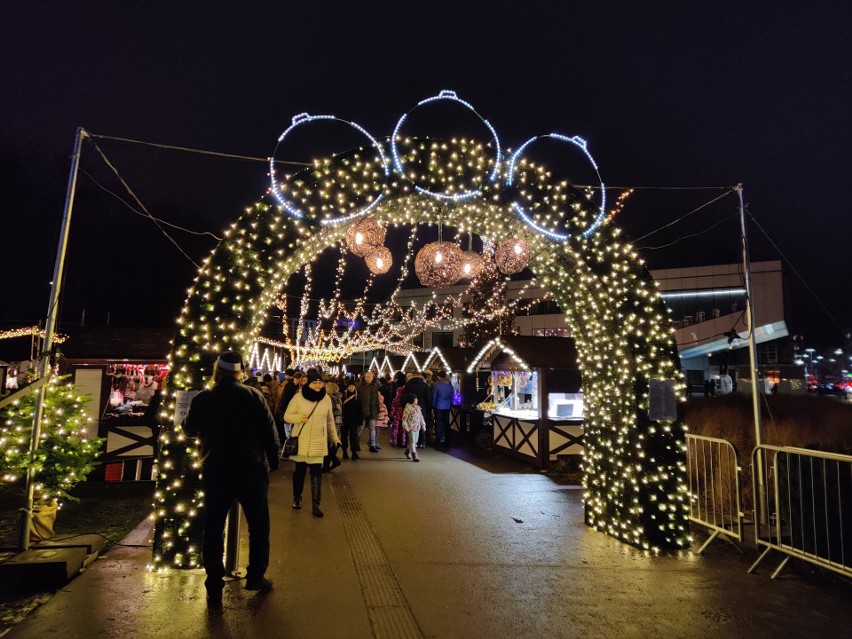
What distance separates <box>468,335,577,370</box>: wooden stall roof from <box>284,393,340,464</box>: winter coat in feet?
17.7

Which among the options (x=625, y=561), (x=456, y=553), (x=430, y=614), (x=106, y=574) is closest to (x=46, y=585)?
(x=106, y=574)

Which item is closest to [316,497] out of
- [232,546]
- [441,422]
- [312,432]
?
[312,432]

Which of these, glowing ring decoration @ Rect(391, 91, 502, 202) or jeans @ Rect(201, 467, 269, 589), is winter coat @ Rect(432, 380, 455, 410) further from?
jeans @ Rect(201, 467, 269, 589)

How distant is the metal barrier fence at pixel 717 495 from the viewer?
5.77 metres

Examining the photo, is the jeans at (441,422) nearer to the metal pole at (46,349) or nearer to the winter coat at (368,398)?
the winter coat at (368,398)

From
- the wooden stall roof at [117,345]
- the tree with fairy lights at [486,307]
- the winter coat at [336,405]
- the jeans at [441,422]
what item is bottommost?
the jeans at [441,422]

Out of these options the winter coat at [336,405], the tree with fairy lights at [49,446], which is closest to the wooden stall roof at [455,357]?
the winter coat at [336,405]

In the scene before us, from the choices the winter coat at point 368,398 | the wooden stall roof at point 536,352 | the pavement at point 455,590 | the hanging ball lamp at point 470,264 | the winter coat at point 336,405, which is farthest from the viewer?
the winter coat at point 368,398

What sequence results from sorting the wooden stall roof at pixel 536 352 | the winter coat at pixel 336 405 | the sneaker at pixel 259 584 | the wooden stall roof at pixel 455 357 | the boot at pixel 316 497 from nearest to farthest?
the sneaker at pixel 259 584, the boot at pixel 316 497, the winter coat at pixel 336 405, the wooden stall roof at pixel 536 352, the wooden stall roof at pixel 455 357

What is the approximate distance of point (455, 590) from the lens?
4469 mm

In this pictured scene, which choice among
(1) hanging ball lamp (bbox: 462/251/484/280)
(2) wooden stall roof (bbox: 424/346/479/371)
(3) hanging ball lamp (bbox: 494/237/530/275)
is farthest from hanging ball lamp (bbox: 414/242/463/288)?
(2) wooden stall roof (bbox: 424/346/479/371)

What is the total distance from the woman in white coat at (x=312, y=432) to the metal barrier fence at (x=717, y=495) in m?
4.39

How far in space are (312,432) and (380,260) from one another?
3437mm

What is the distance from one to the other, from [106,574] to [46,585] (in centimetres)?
45
